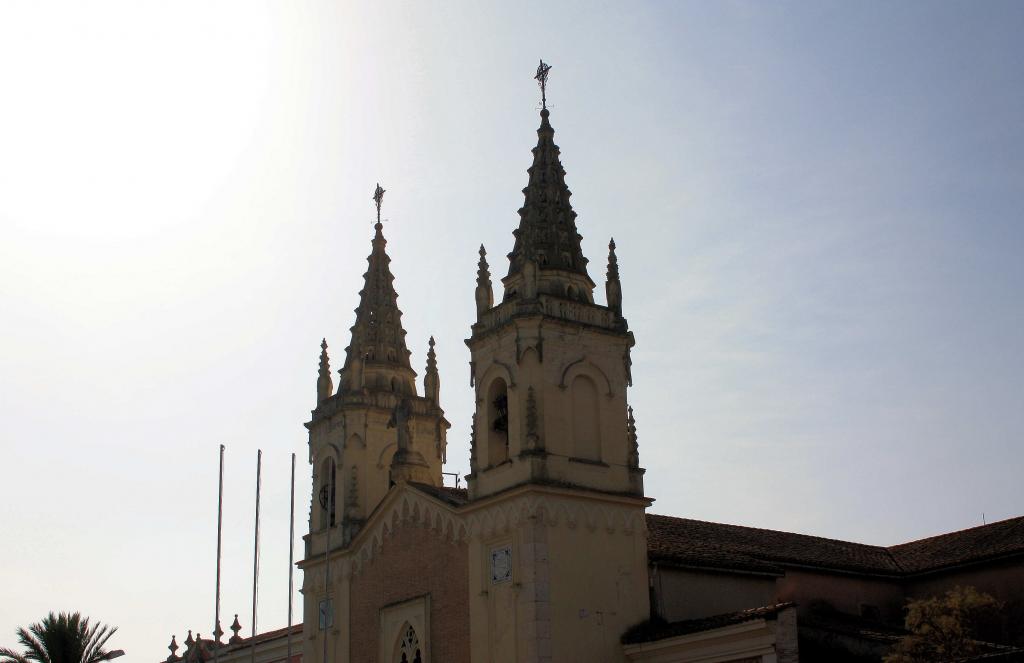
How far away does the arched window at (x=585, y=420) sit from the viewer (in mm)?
29422

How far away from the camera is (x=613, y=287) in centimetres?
3162

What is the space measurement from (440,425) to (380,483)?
8.32 ft

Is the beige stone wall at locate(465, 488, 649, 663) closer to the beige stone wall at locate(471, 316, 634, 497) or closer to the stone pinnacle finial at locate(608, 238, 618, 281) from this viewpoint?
the beige stone wall at locate(471, 316, 634, 497)

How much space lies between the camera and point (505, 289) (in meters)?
31.7

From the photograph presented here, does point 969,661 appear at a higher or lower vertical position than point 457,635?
lower

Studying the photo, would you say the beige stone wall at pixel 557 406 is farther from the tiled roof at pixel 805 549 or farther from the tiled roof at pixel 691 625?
the tiled roof at pixel 691 625

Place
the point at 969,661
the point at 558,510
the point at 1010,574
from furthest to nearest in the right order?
the point at 1010,574, the point at 558,510, the point at 969,661

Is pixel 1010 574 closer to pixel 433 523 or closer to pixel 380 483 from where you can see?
pixel 433 523

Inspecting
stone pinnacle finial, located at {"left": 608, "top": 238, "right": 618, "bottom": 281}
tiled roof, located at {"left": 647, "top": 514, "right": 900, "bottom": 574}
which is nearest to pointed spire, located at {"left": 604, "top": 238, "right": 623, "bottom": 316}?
stone pinnacle finial, located at {"left": 608, "top": 238, "right": 618, "bottom": 281}

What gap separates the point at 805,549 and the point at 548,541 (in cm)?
1058

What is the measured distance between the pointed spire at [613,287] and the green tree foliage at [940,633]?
33.0ft

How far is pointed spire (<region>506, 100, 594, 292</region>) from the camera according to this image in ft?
103

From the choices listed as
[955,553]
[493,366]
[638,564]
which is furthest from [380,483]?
[955,553]

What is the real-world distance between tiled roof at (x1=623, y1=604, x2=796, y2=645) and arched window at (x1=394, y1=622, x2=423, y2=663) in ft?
19.9
